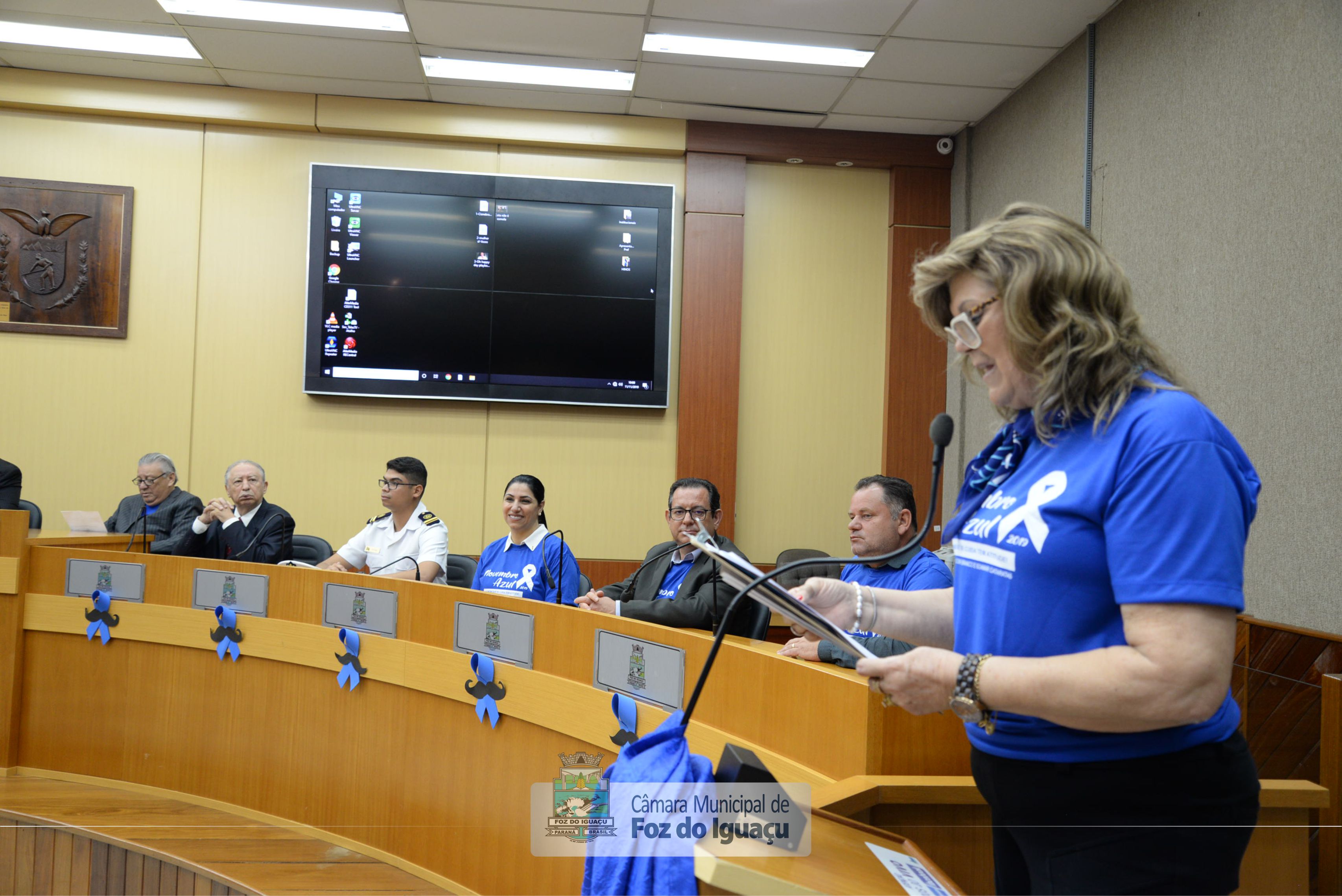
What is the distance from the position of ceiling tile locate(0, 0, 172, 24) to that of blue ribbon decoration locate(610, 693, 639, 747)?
145 inches

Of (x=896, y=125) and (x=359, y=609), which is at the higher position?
(x=896, y=125)

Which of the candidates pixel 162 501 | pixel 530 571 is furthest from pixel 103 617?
pixel 530 571

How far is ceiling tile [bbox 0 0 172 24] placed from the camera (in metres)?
4.00

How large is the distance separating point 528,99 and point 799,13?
5.14ft

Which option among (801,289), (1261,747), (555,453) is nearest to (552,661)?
(1261,747)

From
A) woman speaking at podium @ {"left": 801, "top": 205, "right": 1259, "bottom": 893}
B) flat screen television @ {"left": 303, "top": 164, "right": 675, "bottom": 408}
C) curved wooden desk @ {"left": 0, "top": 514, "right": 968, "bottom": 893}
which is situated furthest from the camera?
flat screen television @ {"left": 303, "top": 164, "right": 675, "bottom": 408}

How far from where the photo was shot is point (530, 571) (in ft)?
11.2

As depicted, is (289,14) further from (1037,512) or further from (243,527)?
(1037,512)

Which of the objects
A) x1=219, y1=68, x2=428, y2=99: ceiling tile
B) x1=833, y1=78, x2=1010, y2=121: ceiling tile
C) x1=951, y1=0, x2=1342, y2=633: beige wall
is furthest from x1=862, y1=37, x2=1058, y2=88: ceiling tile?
x1=219, y1=68, x2=428, y2=99: ceiling tile

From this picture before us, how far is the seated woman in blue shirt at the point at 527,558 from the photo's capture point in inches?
132

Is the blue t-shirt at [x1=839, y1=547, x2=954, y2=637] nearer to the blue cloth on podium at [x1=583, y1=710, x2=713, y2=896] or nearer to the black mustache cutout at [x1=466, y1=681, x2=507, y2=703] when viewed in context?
the black mustache cutout at [x1=466, y1=681, x2=507, y2=703]

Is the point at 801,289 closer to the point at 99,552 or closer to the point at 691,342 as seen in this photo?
the point at 691,342

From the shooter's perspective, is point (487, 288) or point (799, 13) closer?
point (799, 13)

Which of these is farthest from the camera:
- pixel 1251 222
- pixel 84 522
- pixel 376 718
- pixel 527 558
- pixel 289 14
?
pixel 289 14
